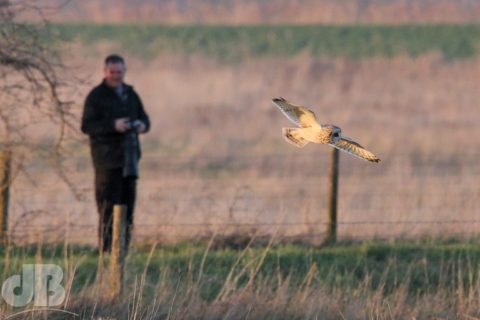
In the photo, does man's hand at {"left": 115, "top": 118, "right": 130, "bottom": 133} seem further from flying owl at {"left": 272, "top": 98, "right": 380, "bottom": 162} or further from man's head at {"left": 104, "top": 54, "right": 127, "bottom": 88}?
flying owl at {"left": 272, "top": 98, "right": 380, "bottom": 162}

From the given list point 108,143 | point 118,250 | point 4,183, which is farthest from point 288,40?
point 118,250

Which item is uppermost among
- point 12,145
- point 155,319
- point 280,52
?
point 280,52

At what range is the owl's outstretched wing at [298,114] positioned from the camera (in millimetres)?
7645

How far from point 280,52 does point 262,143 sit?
60.5 ft

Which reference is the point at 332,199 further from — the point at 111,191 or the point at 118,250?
the point at 118,250

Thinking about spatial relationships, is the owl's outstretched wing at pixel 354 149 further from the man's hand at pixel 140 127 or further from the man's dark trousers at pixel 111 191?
the man's dark trousers at pixel 111 191

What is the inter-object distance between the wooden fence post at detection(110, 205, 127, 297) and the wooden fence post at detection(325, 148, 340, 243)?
300cm

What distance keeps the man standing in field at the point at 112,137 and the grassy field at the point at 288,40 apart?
30143 millimetres

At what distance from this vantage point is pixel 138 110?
11914mm

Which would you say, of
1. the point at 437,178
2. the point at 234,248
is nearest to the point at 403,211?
the point at 234,248

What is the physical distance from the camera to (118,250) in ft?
31.9

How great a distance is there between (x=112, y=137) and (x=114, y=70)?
552 mm

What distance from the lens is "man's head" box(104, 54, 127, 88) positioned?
11625mm

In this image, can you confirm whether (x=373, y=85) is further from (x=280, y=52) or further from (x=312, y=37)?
(x=312, y=37)
